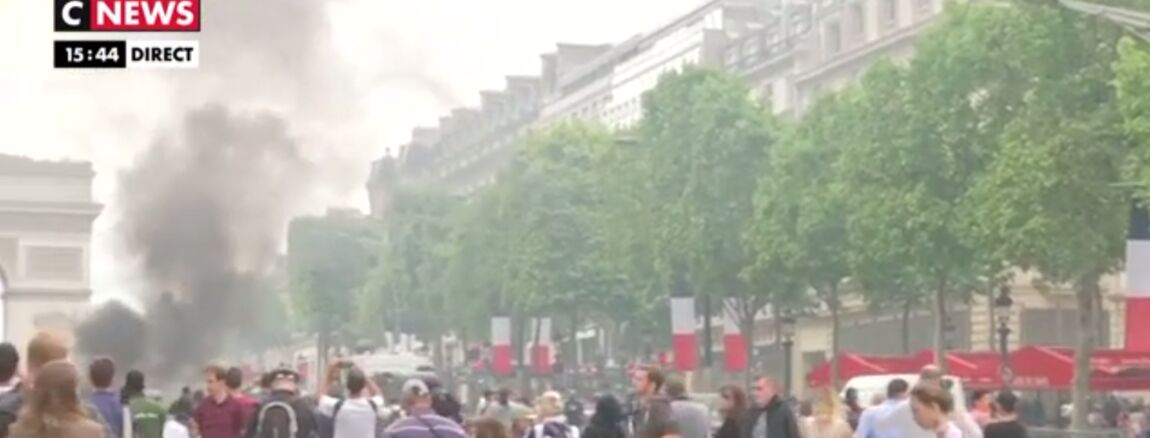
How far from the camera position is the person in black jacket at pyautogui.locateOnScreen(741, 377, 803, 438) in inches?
796

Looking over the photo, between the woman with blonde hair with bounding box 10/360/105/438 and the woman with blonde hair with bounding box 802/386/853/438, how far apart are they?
11.5 m

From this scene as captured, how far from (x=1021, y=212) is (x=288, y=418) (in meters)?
32.6

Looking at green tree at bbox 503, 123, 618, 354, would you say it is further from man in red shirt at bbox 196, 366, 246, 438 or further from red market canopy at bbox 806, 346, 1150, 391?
man in red shirt at bbox 196, 366, 246, 438

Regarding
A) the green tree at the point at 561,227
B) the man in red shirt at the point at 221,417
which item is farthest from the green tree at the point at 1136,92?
the green tree at the point at 561,227

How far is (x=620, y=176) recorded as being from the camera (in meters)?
87.8

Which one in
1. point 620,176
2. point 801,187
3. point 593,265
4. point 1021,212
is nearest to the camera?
point 1021,212

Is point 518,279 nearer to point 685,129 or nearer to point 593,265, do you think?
point 593,265

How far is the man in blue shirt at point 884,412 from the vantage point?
61.9 ft

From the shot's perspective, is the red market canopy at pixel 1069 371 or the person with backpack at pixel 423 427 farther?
the red market canopy at pixel 1069 371

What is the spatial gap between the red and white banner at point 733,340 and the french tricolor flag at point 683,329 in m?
1.51

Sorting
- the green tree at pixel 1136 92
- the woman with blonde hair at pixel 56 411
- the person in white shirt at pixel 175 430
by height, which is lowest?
the person in white shirt at pixel 175 430

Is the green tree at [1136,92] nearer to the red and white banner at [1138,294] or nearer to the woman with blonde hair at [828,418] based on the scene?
the red and white banner at [1138,294]

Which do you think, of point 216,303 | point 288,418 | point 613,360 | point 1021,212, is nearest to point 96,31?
point 288,418

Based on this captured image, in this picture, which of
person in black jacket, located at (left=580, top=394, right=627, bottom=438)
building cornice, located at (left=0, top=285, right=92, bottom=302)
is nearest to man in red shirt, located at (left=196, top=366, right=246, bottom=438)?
→ person in black jacket, located at (left=580, top=394, right=627, bottom=438)
